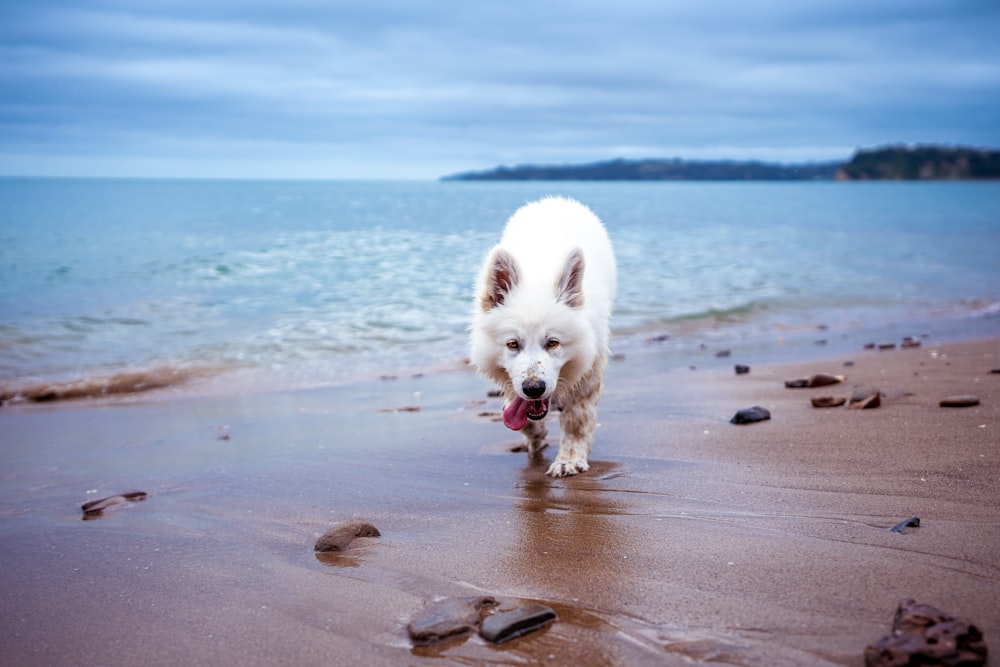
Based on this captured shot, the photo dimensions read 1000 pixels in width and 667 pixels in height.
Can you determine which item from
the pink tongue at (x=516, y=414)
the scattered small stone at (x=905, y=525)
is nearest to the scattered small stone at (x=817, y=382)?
the pink tongue at (x=516, y=414)

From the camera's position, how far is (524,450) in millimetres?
5801

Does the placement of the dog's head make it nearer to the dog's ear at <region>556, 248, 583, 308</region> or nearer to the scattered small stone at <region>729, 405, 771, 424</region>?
the dog's ear at <region>556, 248, 583, 308</region>

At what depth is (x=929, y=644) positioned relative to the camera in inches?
93.6

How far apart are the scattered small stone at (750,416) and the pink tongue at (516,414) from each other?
5.75 ft

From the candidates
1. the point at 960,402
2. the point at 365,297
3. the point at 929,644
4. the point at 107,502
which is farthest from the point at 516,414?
the point at 365,297

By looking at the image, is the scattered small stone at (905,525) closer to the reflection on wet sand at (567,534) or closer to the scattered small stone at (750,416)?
the reflection on wet sand at (567,534)

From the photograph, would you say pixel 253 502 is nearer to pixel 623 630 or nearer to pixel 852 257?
pixel 623 630

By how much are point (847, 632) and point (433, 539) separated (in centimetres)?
190

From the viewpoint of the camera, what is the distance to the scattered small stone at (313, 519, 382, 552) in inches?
151

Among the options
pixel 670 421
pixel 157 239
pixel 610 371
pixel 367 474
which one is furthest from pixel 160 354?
pixel 157 239

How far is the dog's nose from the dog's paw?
26.3 inches

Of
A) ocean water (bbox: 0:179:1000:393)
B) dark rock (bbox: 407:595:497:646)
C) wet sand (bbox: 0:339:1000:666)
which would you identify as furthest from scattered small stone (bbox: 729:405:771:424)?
ocean water (bbox: 0:179:1000:393)

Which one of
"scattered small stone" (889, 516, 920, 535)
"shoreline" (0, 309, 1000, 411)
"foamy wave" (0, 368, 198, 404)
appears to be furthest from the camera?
"shoreline" (0, 309, 1000, 411)

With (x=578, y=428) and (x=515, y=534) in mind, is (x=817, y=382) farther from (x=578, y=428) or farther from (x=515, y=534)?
(x=515, y=534)
